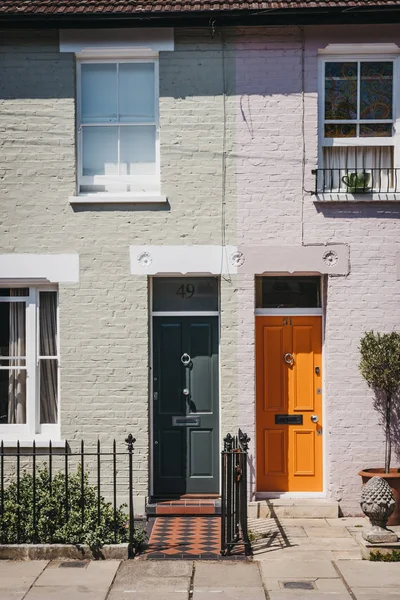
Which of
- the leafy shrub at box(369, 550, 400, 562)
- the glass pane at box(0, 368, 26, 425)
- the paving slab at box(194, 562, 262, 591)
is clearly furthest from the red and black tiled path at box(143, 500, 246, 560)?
the glass pane at box(0, 368, 26, 425)

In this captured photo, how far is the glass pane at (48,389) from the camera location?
1136 centimetres

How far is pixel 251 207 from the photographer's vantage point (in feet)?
36.4

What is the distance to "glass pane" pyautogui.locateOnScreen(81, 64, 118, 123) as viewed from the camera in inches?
445

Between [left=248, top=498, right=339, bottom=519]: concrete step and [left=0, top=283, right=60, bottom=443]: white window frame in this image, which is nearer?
[left=248, top=498, right=339, bottom=519]: concrete step

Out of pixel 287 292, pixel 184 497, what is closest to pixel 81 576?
pixel 184 497

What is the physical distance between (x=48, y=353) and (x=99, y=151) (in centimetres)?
275

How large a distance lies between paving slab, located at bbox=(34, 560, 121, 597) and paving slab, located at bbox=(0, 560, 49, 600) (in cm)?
9

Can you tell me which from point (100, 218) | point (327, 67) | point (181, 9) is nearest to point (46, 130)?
point (100, 218)

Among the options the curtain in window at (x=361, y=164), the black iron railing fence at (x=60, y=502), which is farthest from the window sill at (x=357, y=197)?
the black iron railing fence at (x=60, y=502)

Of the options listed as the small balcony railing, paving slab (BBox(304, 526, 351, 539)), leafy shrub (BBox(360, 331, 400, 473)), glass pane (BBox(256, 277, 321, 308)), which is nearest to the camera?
paving slab (BBox(304, 526, 351, 539))

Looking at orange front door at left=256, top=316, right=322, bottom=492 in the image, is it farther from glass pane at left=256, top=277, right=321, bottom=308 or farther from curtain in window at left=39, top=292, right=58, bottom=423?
curtain in window at left=39, top=292, right=58, bottom=423

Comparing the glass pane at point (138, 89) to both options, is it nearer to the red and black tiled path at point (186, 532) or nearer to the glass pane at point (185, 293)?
the glass pane at point (185, 293)

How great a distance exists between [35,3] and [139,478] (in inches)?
246

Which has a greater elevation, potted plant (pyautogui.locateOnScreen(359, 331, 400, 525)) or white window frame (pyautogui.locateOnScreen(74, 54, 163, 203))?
white window frame (pyautogui.locateOnScreen(74, 54, 163, 203))
